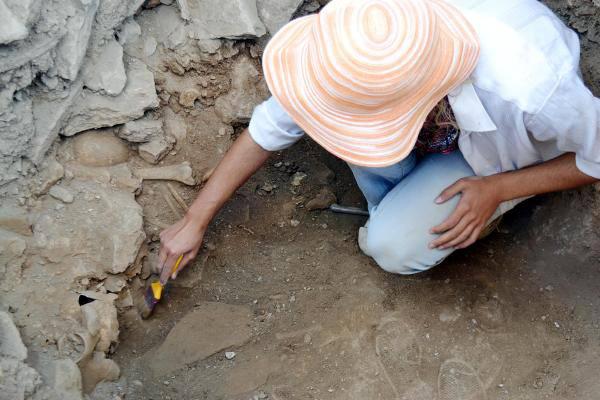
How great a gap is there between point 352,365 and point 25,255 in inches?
36.8

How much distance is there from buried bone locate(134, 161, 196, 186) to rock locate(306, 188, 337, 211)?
425 millimetres

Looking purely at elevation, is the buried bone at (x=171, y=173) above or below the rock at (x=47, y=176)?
below

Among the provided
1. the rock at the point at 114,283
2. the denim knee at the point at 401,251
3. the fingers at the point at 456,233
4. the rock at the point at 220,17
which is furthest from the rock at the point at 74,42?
the fingers at the point at 456,233

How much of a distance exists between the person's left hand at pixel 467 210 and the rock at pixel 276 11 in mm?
764

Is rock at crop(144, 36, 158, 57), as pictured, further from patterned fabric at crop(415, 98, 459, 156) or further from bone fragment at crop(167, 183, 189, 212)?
patterned fabric at crop(415, 98, 459, 156)

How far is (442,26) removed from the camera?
1229mm

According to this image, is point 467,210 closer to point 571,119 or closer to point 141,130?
point 571,119

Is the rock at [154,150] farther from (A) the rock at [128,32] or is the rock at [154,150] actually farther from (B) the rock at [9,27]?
(B) the rock at [9,27]

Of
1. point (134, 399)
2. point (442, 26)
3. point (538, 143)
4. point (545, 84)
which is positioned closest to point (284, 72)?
point (442, 26)

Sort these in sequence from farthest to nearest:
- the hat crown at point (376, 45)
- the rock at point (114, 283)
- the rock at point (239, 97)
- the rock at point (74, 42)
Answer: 1. the rock at point (239, 97)
2. the rock at point (114, 283)
3. the rock at point (74, 42)
4. the hat crown at point (376, 45)

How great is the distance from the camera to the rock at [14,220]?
64.9 inches

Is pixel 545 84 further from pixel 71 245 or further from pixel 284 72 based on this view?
pixel 71 245

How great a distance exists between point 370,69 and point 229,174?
0.65m

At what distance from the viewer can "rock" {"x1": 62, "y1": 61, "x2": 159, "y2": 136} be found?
1.79 meters
